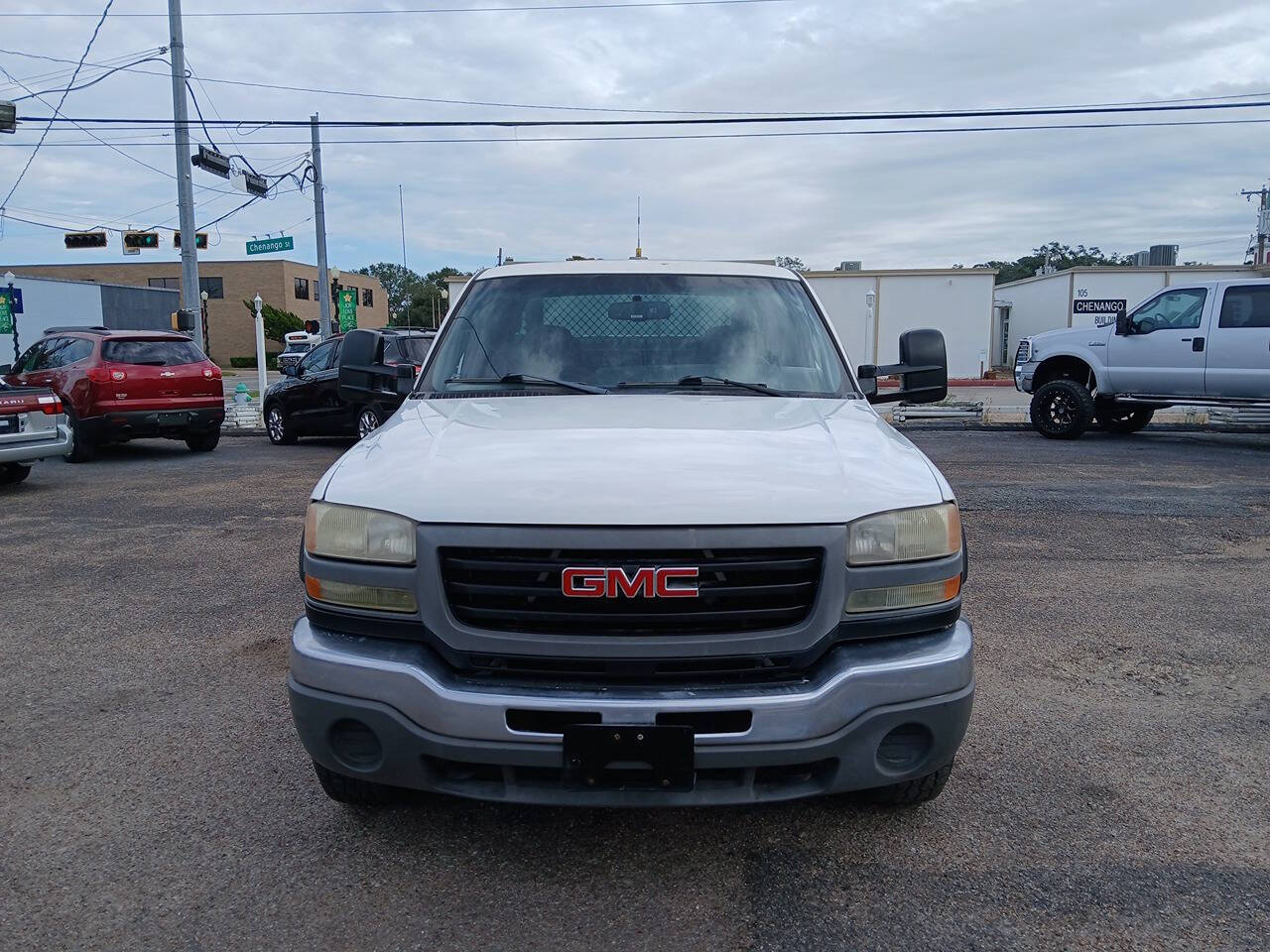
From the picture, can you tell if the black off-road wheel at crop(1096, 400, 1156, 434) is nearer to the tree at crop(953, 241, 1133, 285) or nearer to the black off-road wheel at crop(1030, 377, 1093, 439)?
the black off-road wheel at crop(1030, 377, 1093, 439)

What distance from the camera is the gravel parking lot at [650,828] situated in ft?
8.44

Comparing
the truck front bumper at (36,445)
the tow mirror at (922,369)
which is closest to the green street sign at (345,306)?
the truck front bumper at (36,445)

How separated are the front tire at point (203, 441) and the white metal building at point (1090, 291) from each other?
96.7 feet

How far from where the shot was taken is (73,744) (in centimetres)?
379

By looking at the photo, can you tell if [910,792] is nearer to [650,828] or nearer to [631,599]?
[650,828]

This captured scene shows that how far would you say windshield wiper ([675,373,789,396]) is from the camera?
3746 mm

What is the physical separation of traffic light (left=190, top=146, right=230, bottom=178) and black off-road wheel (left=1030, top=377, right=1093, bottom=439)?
15455mm

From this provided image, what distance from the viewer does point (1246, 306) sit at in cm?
1265

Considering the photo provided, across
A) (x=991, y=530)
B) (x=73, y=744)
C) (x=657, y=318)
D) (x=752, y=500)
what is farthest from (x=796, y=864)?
(x=991, y=530)

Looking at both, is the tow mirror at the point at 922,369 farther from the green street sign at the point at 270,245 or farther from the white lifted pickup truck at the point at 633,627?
the green street sign at the point at 270,245

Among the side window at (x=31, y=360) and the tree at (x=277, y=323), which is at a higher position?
the tree at (x=277, y=323)

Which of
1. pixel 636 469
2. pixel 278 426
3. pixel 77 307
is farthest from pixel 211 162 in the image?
pixel 77 307

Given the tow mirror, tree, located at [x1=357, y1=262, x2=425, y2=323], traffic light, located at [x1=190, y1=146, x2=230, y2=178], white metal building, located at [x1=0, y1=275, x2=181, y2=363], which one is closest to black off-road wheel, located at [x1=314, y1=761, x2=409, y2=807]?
the tow mirror

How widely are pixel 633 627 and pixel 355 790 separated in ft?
3.54
